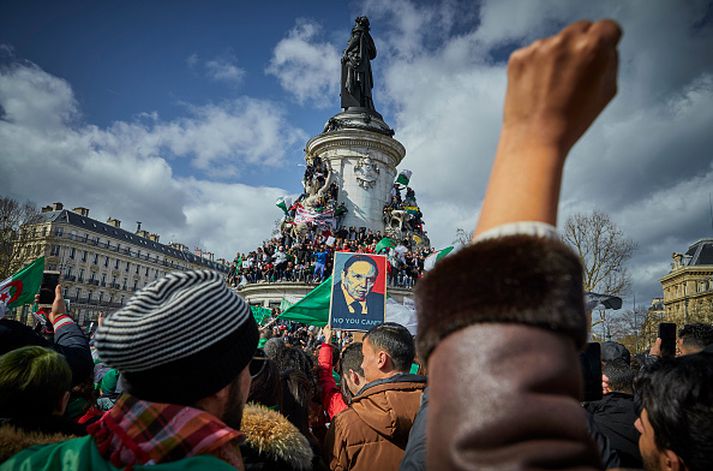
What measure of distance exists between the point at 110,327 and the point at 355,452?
1.95 meters

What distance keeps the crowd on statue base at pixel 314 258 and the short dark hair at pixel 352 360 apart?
16.8 m

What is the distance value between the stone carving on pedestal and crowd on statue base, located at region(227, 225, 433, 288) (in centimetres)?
271

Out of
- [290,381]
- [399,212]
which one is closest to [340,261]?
[290,381]

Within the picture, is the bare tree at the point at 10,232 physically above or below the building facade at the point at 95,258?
below

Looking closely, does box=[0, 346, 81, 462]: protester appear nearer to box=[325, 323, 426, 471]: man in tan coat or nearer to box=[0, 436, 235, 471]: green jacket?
box=[0, 436, 235, 471]: green jacket

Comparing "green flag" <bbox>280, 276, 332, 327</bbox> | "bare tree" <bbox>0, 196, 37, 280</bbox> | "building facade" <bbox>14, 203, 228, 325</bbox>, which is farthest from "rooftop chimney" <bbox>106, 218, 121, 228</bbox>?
"green flag" <bbox>280, 276, 332, 327</bbox>

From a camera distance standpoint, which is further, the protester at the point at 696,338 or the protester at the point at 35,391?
the protester at the point at 696,338

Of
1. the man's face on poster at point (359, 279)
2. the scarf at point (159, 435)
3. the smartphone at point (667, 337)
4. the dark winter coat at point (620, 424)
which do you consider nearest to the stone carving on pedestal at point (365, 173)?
the man's face on poster at point (359, 279)

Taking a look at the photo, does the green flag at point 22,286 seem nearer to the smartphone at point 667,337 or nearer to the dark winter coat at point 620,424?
the dark winter coat at point 620,424

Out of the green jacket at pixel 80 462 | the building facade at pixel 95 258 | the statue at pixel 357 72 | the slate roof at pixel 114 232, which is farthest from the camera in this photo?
the slate roof at pixel 114 232

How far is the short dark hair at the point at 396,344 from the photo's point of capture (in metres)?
3.29

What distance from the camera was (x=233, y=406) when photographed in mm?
1613

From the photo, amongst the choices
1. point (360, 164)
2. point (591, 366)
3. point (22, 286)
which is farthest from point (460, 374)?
point (360, 164)

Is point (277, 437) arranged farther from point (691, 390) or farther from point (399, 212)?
point (399, 212)
